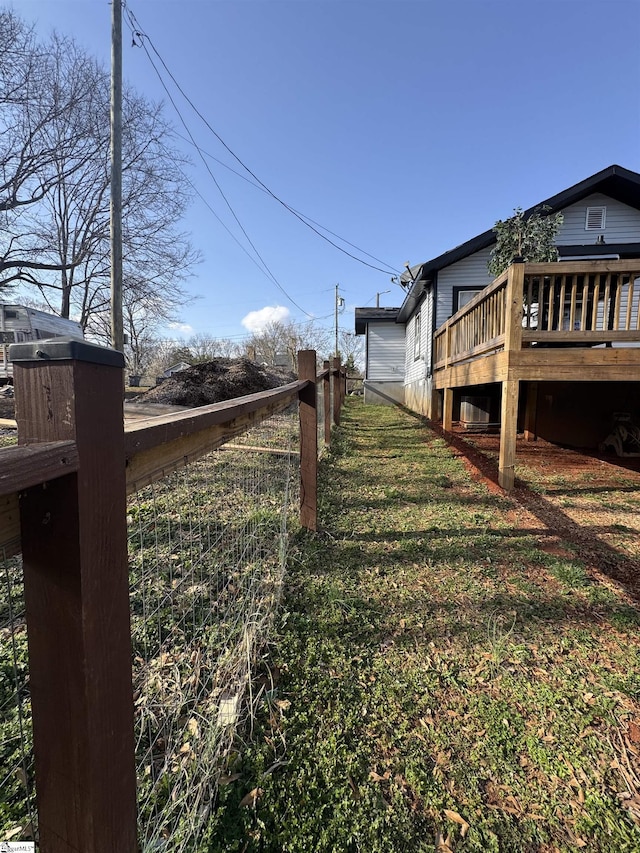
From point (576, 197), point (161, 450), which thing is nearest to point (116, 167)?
point (576, 197)

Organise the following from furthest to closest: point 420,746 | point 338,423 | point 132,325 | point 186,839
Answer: point 132,325, point 338,423, point 420,746, point 186,839

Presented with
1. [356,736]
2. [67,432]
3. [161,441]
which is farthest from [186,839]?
[67,432]

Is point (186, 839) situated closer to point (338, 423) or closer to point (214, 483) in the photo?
point (214, 483)

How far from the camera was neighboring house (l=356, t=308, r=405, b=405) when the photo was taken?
1565 cm

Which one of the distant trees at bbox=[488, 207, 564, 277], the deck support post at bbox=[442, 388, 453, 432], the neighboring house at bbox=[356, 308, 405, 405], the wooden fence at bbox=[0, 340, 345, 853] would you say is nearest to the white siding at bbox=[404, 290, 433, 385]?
the neighboring house at bbox=[356, 308, 405, 405]

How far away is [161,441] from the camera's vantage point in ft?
2.79

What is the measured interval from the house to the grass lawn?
1991 millimetres

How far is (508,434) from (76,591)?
388 cm

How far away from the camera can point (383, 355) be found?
1598 centimetres

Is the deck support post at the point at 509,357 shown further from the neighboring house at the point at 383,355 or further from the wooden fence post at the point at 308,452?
the neighboring house at the point at 383,355

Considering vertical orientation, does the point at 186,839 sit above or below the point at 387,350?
below

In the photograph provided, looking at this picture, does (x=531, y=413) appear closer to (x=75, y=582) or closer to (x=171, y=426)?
(x=171, y=426)

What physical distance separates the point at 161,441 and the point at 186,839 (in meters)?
1.01

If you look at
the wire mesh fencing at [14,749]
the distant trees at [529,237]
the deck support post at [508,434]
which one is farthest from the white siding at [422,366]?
the wire mesh fencing at [14,749]
